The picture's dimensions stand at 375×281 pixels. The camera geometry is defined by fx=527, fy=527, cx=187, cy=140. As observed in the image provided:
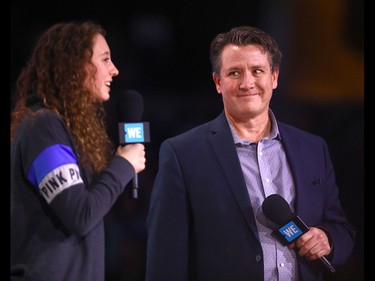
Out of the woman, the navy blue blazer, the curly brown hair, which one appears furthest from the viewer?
the navy blue blazer

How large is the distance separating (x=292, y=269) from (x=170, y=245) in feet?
2.01

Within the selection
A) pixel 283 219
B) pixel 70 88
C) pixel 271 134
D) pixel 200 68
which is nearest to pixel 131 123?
pixel 70 88

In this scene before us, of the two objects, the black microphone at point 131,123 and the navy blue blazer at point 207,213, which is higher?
the black microphone at point 131,123

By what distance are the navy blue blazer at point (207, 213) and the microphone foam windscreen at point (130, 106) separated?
0.67 feet

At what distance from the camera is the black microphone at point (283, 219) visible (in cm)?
247

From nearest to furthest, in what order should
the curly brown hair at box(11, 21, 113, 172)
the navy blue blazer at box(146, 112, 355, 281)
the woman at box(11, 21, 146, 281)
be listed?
1. the woman at box(11, 21, 146, 281)
2. the curly brown hair at box(11, 21, 113, 172)
3. the navy blue blazer at box(146, 112, 355, 281)

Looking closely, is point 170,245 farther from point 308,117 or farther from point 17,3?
point 17,3

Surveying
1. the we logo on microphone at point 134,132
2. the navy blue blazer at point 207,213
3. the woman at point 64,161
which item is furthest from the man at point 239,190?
the woman at point 64,161

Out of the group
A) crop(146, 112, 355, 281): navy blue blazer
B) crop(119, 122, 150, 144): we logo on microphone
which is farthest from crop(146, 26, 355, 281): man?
crop(119, 122, 150, 144): we logo on microphone

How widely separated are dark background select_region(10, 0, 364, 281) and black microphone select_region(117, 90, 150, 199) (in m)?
0.04

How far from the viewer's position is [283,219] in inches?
97.3

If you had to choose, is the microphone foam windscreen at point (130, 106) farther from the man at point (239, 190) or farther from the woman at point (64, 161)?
the man at point (239, 190)

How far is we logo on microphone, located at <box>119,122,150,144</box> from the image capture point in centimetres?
248

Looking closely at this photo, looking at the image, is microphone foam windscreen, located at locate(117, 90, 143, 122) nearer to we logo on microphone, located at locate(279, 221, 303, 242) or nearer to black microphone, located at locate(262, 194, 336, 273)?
black microphone, located at locate(262, 194, 336, 273)
